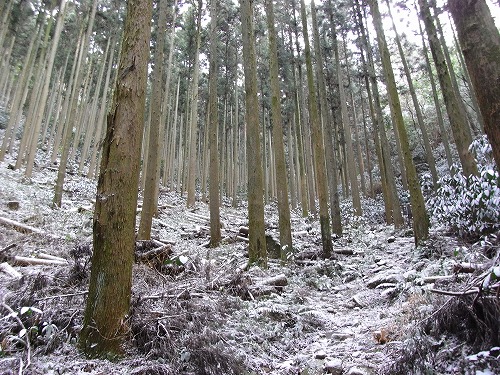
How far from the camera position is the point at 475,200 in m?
6.00

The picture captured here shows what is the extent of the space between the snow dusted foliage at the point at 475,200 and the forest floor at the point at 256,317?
64 centimetres

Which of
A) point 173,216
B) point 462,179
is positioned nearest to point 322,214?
point 462,179

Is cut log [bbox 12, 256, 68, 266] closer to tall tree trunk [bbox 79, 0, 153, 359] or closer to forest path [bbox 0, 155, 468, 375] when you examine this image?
forest path [bbox 0, 155, 468, 375]

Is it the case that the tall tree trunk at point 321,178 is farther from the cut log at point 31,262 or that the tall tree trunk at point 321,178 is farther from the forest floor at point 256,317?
the cut log at point 31,262

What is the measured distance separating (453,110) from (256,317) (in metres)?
6.75

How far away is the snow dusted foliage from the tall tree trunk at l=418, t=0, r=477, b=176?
27 centimetres

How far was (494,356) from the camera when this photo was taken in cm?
216

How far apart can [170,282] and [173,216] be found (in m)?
9.05

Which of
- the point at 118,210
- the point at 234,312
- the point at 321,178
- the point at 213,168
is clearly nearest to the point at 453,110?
the point at 321,178

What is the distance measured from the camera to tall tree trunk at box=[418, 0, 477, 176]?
22.8 feet

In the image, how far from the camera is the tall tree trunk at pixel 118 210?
2.70 metres

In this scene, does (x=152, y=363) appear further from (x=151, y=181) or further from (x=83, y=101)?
(x=83, y=101)

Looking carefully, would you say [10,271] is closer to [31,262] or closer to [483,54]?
[31,262]

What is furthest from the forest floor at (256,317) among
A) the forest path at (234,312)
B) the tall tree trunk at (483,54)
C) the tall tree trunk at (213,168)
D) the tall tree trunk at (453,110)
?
the tall tree trunk at (213,168)
